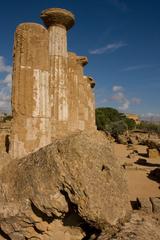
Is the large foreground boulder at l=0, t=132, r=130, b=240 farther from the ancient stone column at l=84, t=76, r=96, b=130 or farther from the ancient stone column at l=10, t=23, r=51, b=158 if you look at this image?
the ancient stone column at l=84, t=76, r=96, b=130

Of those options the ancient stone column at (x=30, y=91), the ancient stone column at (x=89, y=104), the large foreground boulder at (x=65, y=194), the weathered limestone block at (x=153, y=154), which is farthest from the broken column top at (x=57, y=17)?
the weathered limestone block at (x=153, y=154)

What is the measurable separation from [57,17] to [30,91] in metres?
3.64

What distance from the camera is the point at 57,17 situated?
345 inches

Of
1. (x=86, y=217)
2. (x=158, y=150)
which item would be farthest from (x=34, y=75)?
(x=158, y=150)

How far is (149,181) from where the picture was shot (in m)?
11.7

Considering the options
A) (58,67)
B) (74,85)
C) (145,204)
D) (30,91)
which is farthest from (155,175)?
(30,91)

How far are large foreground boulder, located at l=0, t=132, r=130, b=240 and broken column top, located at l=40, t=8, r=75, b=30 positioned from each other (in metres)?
5.93

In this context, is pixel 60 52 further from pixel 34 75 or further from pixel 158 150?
pixel 158 150

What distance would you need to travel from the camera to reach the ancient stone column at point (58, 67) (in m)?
8.70

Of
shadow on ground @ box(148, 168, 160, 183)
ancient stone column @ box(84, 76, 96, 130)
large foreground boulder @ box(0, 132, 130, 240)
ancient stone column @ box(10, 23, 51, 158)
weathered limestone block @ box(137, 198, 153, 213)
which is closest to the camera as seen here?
large foreground boulder @ box(0, 132, 130, 240)

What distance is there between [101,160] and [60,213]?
3.25 feet

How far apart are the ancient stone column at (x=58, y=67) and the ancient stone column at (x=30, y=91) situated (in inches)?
74.9

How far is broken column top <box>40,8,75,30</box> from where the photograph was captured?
8703mm

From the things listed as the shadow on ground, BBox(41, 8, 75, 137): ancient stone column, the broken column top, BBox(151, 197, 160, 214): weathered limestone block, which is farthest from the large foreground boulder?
the shadow on ground
